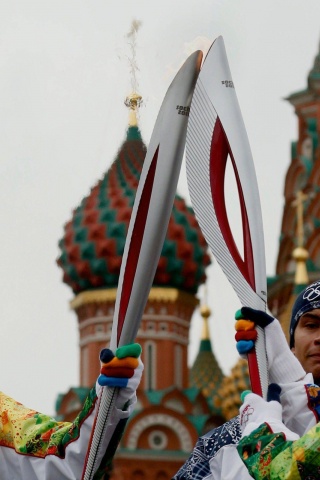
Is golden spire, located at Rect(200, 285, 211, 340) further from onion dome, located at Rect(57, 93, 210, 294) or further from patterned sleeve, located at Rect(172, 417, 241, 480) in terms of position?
patterned sleeve, located at Rect(172, 417, 241, 480)

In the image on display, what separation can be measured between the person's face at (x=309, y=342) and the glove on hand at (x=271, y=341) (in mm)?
277

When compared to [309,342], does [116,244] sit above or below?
above

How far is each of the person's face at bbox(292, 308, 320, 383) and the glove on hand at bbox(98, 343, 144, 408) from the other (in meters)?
0.47

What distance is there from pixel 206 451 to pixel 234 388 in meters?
18.4

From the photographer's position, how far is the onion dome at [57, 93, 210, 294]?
23031 mm

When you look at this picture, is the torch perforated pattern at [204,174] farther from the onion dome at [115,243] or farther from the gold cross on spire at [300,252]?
the onion dome at [115,243]

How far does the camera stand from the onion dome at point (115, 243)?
75.6ft

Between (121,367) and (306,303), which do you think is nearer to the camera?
(121,367)

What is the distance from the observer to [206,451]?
4691 mm

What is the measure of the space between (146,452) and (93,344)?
1.82 m

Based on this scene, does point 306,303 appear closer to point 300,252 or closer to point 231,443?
point 231,443

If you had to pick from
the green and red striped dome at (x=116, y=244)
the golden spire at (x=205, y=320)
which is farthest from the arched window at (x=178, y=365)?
the golden spire at (x=205, y=320)

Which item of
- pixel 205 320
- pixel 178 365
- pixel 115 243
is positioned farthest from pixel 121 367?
pixel 205 320

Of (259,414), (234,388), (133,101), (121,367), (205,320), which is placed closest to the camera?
(259,414)
